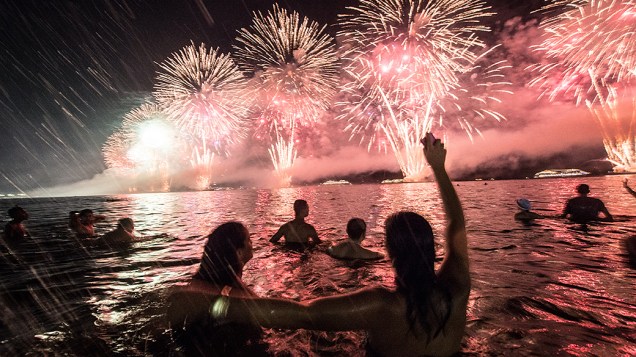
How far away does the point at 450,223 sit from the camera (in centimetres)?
335

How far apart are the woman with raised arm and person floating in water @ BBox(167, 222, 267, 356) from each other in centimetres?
94

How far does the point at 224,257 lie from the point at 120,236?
14451 millimetres

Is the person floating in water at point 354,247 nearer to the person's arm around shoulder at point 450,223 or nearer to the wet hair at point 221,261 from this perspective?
the wet hair at point 221,261

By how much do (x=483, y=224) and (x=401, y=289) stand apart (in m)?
19.8

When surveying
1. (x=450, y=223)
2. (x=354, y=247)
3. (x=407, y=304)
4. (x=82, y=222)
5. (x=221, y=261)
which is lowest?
(x=354, y=247)

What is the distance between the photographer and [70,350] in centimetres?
519

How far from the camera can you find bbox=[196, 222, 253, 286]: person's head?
3.86m

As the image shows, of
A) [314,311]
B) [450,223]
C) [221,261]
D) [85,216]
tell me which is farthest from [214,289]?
[85,216]

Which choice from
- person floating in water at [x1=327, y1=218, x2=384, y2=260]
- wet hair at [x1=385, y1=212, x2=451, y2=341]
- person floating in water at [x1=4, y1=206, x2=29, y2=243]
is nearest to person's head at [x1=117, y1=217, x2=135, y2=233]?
person floating in water at [x1=4, y1=206, x2=29, y2=243]

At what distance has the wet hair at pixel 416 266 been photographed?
2805 mm

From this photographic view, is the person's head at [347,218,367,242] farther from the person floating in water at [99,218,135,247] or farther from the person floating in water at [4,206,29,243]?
the person floating in water at [4,206,29,243]

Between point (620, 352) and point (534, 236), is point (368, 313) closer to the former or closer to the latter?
point (620, 352)

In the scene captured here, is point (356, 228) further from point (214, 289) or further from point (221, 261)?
point (214, 289)

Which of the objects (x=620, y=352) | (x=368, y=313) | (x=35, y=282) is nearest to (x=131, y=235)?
(x=35, y=282)
